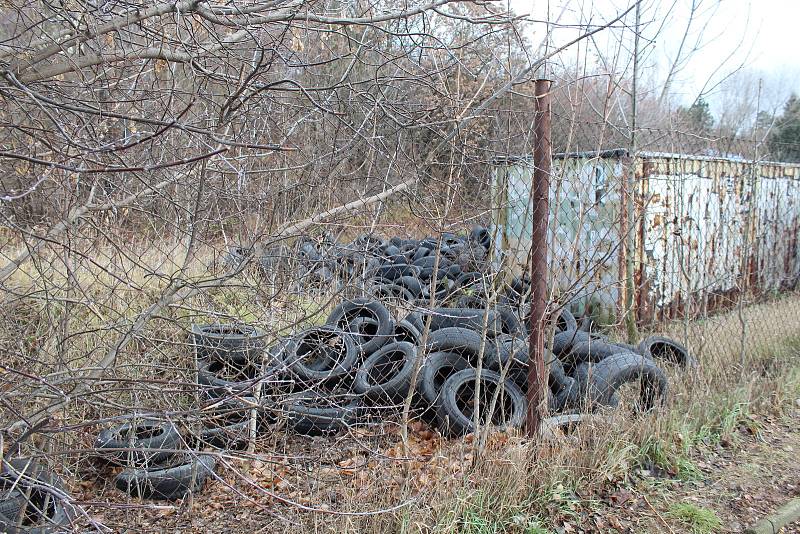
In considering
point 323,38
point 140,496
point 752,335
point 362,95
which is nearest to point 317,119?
point 323,38

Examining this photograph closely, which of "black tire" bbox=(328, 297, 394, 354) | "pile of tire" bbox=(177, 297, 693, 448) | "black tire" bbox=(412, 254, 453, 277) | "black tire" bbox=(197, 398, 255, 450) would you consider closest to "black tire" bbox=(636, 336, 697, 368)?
"pile of tire" bbox=(177, 297, 693, 448)

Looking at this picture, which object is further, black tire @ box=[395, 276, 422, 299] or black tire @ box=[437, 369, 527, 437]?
black tire @ box=[395, 276, 422, 299]

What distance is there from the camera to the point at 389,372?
16.4ft

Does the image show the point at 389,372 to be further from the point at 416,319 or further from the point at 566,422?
the point at 566,422

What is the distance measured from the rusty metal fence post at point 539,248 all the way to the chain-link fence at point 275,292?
0.14 ft

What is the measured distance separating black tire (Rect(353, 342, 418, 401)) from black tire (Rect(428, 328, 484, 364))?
0.70 feet

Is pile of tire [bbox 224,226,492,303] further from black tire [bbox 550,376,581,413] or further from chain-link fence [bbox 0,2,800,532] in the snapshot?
black tire [bbox 550,376,581,413]

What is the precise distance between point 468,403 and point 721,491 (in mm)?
1805

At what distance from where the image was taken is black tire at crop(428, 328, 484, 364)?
16.4 ft

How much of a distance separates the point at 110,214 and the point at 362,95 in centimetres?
179

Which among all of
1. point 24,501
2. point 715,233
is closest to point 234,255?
point 24,501

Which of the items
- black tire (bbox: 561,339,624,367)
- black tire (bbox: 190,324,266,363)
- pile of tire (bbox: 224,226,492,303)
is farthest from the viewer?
black tire (bbox: 561,339,624,367)

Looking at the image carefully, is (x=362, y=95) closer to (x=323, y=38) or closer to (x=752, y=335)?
(x=323, y=38)

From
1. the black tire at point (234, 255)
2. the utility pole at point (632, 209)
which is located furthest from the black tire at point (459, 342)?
the black tire at point (234, 255)
